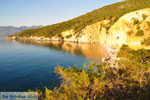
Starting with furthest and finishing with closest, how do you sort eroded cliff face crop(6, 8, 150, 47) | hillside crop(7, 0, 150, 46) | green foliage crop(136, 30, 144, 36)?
hillside crop(7, 0, 150, 46)
eroded cliff face crop(6, 8, 150, 47)
green foliage crop(136, 30, 144, 36)

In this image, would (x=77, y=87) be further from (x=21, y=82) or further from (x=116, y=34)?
(x=116, y=34)

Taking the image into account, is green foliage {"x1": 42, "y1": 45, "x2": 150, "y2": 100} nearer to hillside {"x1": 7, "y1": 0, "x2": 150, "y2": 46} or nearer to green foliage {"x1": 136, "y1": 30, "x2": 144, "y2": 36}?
hillside {"x1": 7, "y1": 0, "x2": 150, "y2": 46}

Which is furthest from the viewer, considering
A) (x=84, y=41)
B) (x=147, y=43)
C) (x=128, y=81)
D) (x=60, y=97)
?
(x=84, y=41)

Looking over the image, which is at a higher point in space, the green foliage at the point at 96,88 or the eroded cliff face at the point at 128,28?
the eroded cliff face at the point at 128,28

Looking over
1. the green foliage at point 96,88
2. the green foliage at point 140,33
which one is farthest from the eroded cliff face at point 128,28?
the green foliage at point 96,88

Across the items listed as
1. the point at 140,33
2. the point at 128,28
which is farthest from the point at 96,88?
the point at 128,28

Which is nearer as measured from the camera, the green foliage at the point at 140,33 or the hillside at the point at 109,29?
the green foliage at the point at 140,33

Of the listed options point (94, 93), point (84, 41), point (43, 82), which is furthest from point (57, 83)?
point (84, 41)

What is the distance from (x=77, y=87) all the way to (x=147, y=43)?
30821 mm

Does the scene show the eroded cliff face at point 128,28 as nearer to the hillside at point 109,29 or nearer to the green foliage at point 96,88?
the hillside at point 109,29

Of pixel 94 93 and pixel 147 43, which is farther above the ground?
pixel 147 43

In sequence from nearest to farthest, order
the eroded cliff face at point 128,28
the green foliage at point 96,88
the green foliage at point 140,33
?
the green foliage at point 96,88
the green foliage at point 140,33
the eroded cliff face at point 128,28

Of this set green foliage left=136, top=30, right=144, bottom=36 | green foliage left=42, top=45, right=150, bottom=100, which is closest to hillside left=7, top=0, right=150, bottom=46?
green foliage left=136, top=30, right=144, bottom=36

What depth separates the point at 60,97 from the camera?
695 centimetres
